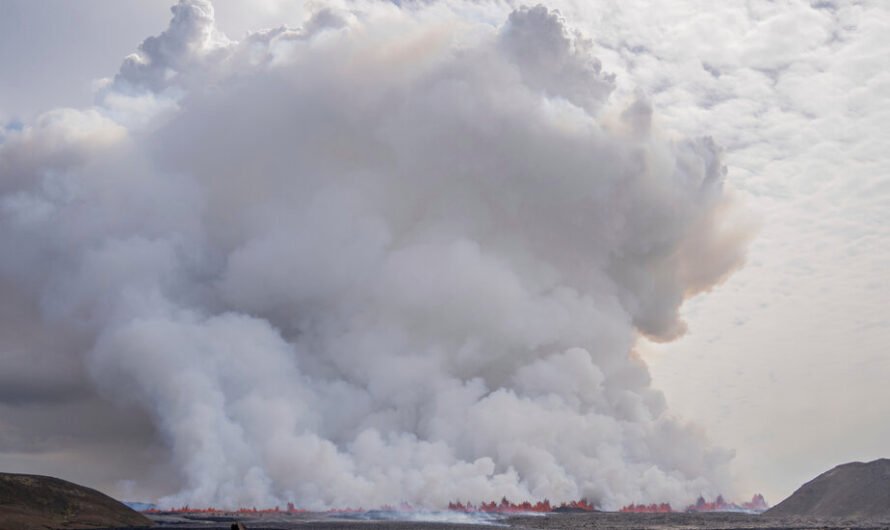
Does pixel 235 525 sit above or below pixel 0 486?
below

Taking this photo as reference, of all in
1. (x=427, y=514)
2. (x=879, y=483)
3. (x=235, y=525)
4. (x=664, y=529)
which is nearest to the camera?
(x=235, y=525)

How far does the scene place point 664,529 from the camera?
130 metres

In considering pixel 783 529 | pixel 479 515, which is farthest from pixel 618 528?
pixel 479 515

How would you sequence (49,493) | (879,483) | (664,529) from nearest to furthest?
(664,529)
(49,493)
(879,483)

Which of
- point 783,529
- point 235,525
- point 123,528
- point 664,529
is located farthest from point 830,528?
point 123,528

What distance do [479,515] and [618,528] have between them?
5968 cm

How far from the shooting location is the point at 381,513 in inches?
7692

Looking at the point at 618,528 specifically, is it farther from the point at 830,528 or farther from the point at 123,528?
the point at 123,528

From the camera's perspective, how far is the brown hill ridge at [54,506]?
12875cm

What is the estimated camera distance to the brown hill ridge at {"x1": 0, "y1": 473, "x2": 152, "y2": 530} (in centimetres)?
12875

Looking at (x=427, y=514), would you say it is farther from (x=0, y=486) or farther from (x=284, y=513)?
(x=0, y=486)

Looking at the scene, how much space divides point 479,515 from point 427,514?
1167 centimetres

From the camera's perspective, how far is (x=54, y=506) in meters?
140

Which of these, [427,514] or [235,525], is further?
[427,514]
